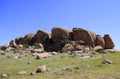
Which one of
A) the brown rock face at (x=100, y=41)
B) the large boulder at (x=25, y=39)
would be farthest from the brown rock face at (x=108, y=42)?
the large boulder at (x=25, y=39)

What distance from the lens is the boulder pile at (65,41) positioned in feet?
192

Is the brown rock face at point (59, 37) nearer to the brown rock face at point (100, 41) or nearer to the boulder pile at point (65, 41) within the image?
the boulder pile at point (65, 41)

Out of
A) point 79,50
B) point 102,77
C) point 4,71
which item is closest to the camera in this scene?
point 102,77

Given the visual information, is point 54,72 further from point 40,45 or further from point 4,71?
point 40,45

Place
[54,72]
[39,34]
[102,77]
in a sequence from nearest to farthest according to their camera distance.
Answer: [102,77], [54,72], [39,34]

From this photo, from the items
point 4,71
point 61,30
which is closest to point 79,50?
point 61,30

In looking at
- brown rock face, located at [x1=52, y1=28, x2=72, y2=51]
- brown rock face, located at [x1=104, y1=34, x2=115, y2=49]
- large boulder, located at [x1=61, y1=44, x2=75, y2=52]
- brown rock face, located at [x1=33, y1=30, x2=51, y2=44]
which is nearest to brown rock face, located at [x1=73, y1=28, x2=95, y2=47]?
brown rock face, located at [x1=52, y1=28, x2=72, y2=51]

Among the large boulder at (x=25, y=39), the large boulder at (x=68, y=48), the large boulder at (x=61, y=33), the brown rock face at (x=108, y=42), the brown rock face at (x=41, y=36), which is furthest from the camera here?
the large boulder at (x=25, y=39)

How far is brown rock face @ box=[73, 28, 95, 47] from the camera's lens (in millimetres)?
59662

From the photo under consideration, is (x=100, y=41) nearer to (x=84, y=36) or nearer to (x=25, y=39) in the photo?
(x=84, y=36)

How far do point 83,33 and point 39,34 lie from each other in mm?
11267

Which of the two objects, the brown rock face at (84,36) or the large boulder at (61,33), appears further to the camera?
the large boulder at (61,33)

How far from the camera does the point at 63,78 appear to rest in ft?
92.3

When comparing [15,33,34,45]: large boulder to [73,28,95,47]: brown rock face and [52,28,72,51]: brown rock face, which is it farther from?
[73,28,95,47]: brown rock face
